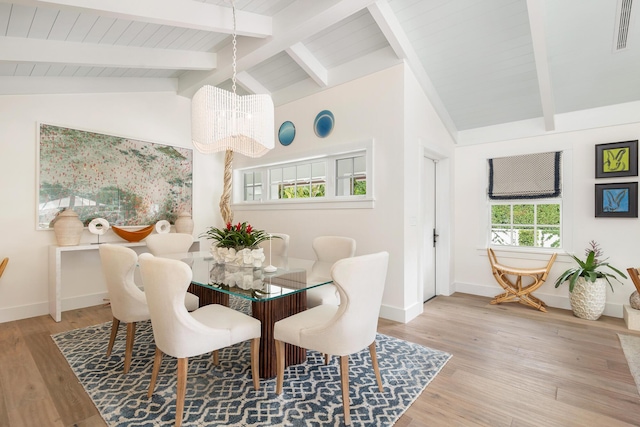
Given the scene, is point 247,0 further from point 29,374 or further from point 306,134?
point 29,374

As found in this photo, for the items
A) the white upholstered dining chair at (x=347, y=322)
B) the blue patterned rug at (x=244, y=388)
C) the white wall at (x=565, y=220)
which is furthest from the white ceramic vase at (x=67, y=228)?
the white wall at (x=565, y=220)

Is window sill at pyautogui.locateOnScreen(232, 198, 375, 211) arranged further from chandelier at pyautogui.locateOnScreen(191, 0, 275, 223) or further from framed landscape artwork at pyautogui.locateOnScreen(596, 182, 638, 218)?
framed landscape artwork at pyautogui.locateOnScreen(596, 182, 638, 218)

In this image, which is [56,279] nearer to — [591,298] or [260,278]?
[260,278]

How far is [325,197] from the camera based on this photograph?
4027 millimetres

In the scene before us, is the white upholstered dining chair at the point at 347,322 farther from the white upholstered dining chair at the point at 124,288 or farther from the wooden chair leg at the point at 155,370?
the white upholstered dining chair at the point at 124,288

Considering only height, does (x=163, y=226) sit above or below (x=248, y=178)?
below

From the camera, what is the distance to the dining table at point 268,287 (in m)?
1.97

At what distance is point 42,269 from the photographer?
354 cm

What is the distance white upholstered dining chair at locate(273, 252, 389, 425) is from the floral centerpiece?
75 centimetres

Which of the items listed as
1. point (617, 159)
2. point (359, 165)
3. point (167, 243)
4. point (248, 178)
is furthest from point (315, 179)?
point (617, 159)

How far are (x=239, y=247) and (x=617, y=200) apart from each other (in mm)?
4108

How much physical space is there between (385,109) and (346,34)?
2.99 feet

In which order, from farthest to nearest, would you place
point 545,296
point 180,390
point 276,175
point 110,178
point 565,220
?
point 276,175 < point 110,178 < point 545,296 < point 565,220 < point 180,390

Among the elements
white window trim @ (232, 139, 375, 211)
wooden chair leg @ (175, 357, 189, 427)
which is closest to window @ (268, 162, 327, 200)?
white window trim @ (232, 139, 375, 211)
